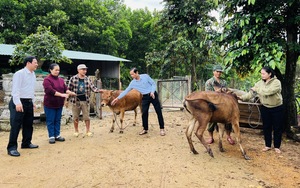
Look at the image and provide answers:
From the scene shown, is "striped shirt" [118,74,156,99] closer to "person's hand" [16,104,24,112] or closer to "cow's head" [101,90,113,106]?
"cow's head" [101,90,113,106]

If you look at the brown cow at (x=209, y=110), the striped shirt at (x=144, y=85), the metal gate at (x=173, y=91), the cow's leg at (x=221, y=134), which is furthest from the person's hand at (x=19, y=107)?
the metal gate at (x=173, y=91)

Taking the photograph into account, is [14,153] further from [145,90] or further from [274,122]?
[274,122]

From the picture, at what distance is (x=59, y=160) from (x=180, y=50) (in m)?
12.7

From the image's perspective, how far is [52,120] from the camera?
229 inches

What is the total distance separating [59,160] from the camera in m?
4.68

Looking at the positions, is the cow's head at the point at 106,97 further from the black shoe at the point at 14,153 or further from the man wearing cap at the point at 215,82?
the man wearing cap at the point at 215,82

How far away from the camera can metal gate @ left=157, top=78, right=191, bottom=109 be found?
11803mm

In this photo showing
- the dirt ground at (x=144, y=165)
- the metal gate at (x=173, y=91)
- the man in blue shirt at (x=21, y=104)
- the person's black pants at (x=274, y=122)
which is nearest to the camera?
the dirt ground at (x=144, y=165)

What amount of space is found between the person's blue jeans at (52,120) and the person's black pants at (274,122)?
4637 mm

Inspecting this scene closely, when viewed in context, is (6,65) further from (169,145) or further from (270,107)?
(270,107)

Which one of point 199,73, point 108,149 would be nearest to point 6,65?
point 199,73

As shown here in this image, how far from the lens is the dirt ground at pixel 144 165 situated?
3.71 metres

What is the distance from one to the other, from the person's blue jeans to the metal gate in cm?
681

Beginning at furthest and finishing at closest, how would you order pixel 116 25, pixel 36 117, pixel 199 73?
pixel 116 25, pixel 199 73, pixel 36 117
